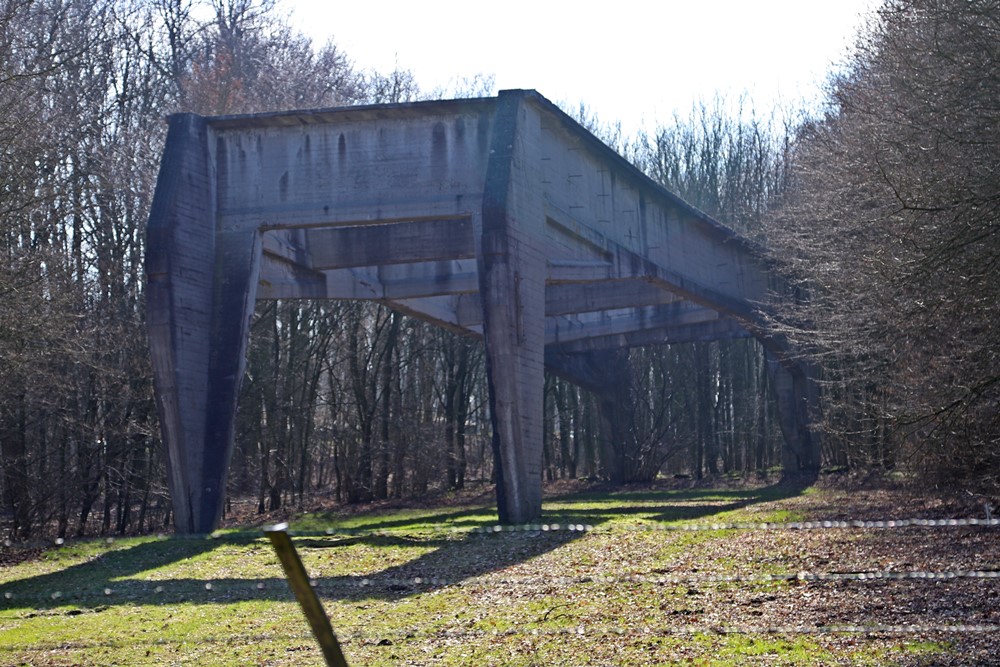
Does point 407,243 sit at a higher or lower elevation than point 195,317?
higher

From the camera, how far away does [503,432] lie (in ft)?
59.9

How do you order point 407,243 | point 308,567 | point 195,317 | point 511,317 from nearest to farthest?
point 308,567 → point 511,317 → point 195,317 → point 407,243

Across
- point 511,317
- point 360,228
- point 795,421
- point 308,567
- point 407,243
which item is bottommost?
point 308,567

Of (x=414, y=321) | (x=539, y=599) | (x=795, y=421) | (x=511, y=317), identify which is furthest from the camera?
(x=414, y=321)

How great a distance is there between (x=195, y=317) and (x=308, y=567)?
6.56 meters

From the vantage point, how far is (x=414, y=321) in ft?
127

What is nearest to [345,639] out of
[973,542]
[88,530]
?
[973,542]

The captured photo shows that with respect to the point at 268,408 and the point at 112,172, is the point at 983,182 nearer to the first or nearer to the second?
the point at 112,172

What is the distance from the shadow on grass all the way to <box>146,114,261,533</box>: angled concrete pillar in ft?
5.19

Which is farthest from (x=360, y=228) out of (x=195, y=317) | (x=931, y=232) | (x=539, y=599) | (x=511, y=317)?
(x=539, y=599)

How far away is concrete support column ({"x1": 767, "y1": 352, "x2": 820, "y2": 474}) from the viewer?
3544 centimetres

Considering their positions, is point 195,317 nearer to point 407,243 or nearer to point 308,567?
point 407,243

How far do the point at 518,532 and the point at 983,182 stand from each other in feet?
25.2

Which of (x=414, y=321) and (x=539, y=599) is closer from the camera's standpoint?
(x=539, y=599)
